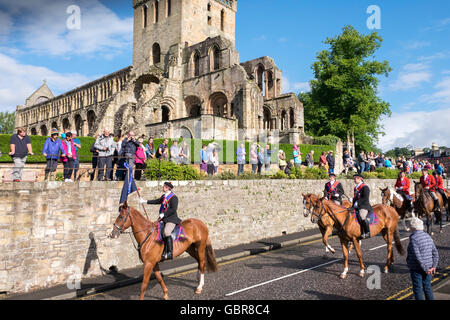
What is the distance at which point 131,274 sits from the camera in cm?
912

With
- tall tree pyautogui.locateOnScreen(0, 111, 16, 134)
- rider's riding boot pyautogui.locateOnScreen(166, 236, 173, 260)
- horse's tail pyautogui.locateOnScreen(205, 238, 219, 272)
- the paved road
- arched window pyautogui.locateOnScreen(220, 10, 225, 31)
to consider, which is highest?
arched window pyautogui.locateOnScreen(220, 10, 225, 31)

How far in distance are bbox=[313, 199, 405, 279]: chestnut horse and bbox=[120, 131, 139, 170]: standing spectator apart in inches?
242

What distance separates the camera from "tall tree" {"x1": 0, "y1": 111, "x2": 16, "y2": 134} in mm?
79438

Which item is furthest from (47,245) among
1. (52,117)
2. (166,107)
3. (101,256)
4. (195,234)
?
(52,117)

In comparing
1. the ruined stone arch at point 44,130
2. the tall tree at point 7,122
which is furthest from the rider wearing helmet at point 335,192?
the tall tree at point 7,122

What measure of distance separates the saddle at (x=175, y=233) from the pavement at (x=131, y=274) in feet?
8.15

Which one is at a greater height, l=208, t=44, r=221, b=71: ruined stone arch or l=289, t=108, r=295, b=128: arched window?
l=208, t=44, r=221, b=71: ruined stone arch

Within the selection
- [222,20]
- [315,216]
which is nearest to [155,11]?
[222,20]

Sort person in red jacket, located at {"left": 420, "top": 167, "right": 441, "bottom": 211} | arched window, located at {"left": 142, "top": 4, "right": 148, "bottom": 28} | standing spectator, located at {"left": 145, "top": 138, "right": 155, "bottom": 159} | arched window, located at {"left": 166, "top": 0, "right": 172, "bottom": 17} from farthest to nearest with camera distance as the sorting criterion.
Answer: arched window, located at {"left": 142, "top": 4, "right": 148, "bottom": 28} < arched window, located at {"left": 166, "top": 0, "right": 172, "bottom": 17} < person in red jacket, located at {"left": 420, "top": 167, "right": 441, "bottom": 211} < standing spectator, located at {"left": 145, "top": 138, "right": 155, "bottom": 159}

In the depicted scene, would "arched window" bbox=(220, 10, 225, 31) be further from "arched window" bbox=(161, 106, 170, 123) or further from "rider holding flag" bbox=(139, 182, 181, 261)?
"rider holding flag" bbox=(139, 182, 181, 261)

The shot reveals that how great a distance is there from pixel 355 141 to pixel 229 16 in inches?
1053

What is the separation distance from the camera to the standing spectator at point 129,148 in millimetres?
10695

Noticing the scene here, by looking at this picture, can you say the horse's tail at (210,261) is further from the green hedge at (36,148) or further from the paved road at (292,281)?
the green hedge at (36,148)

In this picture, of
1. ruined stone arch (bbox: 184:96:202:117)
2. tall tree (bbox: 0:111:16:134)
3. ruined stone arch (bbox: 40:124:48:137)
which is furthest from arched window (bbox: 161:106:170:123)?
tall tree (bbox: 0:111:16:134)
